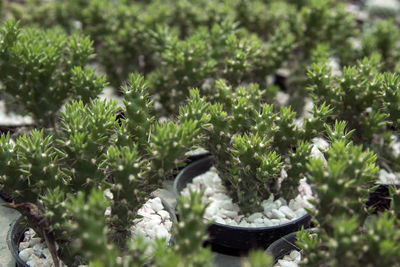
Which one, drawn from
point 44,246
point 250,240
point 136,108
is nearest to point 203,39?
point 136,108

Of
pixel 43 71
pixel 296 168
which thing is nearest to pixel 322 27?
pixel 296 168

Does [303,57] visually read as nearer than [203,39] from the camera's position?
No

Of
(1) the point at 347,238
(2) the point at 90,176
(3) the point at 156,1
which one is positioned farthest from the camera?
(3) the point at 156,1

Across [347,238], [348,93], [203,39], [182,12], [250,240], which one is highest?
[182,12]

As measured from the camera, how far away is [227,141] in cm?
356

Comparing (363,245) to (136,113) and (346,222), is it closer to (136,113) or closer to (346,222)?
(346,222)

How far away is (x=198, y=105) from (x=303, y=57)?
3.05m

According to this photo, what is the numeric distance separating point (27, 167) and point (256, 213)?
1.92 m

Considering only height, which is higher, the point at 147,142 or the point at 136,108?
the point at 136,108

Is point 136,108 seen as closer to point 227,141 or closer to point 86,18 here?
point 227,141

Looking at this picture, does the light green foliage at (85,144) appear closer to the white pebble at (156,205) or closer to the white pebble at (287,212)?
the white pebble at (156,205)

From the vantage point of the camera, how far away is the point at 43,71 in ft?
13.1

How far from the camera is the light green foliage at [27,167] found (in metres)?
2.80

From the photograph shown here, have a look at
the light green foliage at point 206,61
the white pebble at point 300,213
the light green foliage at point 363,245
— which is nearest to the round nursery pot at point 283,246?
the white pebble at point 300,213
